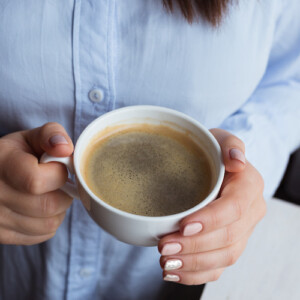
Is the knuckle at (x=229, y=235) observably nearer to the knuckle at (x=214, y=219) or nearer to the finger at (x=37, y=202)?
the knuckle at (x=214, y=219)

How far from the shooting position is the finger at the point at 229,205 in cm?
41

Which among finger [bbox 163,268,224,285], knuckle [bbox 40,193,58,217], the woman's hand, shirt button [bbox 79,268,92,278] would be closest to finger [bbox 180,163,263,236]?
the woman's hand

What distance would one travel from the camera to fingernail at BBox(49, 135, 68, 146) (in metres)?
0.44

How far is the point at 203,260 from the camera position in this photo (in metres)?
0.50

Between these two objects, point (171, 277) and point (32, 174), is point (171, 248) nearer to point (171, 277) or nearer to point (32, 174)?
point (171, 277)

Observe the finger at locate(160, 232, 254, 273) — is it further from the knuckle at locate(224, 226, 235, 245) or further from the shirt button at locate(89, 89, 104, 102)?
the shirt button at locate(89, 89, 104, 102)

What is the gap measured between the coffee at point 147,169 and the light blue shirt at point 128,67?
0.31ft

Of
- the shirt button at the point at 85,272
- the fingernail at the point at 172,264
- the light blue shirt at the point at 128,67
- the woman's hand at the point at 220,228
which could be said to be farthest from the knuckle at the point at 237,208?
the shirt button at the point at 85,272

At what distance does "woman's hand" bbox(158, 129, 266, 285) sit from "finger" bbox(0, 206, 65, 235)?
0.21m

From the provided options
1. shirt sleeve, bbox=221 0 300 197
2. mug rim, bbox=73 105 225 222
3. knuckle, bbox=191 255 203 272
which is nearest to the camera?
mug rim, bbox=73 105 225 222

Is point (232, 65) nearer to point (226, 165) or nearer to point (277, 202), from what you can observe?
point (226, 165)

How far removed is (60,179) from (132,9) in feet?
1.02

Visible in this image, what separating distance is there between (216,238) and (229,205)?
60 millimetres

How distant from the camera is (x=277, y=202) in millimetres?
810
